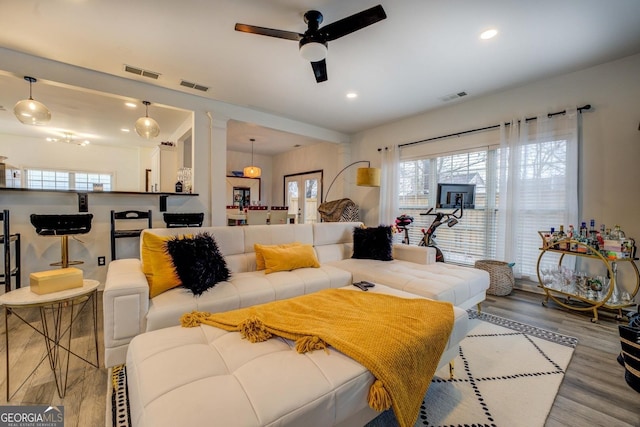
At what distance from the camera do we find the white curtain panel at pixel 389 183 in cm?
506

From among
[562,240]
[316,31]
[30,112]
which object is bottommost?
[562,240]

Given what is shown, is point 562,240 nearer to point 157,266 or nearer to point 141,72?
point 157,266

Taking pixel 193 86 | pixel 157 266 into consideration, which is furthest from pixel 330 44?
pixel 157 266

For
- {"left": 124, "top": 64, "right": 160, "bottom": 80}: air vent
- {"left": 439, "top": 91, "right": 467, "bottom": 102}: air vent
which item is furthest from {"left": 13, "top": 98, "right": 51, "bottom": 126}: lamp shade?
{"left": 439, "top": 91, "right": 467, "bottom": 102}: air vent

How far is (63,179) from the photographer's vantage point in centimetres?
687

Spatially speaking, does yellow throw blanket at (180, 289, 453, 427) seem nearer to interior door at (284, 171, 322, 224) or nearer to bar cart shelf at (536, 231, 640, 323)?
bar cart shelf at (536, 231, 640, 323)

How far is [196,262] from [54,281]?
0.78 metres

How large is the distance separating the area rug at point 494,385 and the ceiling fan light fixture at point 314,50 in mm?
2594

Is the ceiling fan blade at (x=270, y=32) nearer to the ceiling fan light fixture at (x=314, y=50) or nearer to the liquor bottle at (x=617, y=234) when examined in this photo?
the ceiling fan light fixture at (x=314, y=50)

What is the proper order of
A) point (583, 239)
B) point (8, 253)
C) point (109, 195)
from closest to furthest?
point (8, 253)
point (583, 239)
point (109, 195)

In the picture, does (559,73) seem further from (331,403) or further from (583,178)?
(331,403)

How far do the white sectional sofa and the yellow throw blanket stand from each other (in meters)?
0.31

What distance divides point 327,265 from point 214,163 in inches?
93.7

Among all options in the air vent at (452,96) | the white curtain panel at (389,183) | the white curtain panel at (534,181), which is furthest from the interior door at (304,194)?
the white curtain panel at (534,181)
